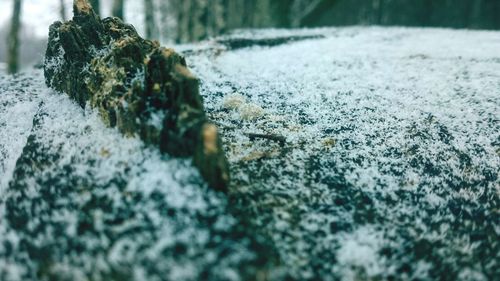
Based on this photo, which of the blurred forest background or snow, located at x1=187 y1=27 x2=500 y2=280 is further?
the blurred forest background

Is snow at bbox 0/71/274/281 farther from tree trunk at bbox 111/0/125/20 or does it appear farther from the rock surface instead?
tree trunk at bbox 111/0/125/20

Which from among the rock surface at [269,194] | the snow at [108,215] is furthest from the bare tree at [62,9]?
the snow at [108,215]

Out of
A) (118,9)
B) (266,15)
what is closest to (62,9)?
(118,9)

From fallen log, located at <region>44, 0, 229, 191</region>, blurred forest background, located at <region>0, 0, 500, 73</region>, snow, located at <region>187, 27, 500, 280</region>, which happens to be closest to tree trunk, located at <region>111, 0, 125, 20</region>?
blurred forest background, located at <region>0, 0, 500, 73</region>

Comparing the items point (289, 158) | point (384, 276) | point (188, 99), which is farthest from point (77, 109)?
point (384, 276)

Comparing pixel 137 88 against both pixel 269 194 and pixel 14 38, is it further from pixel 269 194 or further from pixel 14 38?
pixel 14 38
